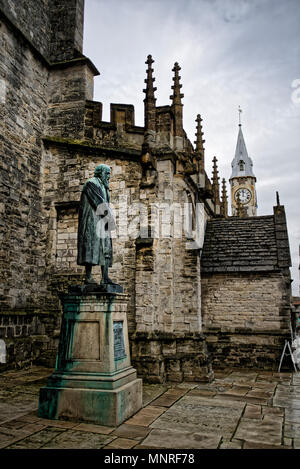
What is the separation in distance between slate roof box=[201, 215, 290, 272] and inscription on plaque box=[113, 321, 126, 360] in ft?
22.3

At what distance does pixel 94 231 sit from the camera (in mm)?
5586

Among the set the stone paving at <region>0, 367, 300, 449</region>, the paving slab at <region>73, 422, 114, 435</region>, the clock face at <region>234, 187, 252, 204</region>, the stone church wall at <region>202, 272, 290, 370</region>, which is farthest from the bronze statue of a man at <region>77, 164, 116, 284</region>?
the clock face at <region>234, 187, 252, 204</region>

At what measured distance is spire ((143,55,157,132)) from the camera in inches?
388

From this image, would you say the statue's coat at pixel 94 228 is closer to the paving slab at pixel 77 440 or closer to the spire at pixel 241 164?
the paving slab at pixel 77 440

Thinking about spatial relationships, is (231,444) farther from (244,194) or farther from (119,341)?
(244,194)

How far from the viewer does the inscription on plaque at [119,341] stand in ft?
17.3

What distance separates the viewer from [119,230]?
31.1ft

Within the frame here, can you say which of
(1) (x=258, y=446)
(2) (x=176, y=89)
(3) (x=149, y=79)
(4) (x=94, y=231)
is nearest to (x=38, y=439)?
(1) (x=258, y=446)

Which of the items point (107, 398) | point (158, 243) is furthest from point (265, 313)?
point (107, 398)

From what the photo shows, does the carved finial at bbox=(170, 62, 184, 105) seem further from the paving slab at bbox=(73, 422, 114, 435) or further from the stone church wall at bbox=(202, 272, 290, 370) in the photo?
the paving slab at bbox=(73, 422, 114, 435)

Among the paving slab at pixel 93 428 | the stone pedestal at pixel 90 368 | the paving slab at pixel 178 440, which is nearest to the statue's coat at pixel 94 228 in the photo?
the stone pedestal at pixel 90 368

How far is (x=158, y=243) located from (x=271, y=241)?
17.6 feet

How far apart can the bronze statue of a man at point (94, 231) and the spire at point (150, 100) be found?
183 inches
